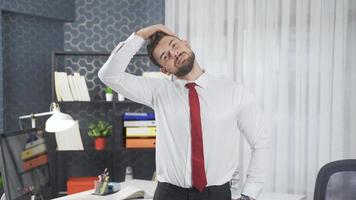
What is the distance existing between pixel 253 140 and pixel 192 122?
300 mm

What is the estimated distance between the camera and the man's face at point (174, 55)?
2.03 metres

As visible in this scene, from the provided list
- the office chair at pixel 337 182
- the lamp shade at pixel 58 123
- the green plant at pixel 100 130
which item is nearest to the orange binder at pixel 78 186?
the green plant at pixel 100 130

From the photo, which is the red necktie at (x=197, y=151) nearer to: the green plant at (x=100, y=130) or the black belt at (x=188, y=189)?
the black belt at (x=188, y=189)

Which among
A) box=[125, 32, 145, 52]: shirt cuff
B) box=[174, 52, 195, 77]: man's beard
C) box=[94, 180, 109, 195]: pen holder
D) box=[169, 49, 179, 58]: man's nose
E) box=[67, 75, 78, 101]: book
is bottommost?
box=[94, 180, 109, 195]: pen holder

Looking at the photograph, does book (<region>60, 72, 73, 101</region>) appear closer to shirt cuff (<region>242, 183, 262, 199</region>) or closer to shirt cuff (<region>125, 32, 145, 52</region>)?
shirt cuff (<region>125, 32, 145, 52</region>)

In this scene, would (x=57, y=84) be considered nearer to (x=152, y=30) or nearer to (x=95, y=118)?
(x=95, y=118)

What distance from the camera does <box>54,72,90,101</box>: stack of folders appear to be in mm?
4176

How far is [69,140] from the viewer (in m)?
4.25

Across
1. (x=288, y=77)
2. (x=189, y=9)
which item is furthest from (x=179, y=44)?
(x=189, y=9)

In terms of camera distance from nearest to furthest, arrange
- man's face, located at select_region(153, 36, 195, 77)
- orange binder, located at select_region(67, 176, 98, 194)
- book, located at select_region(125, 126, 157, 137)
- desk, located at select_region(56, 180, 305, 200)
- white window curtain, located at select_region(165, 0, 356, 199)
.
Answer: man's face, located at select_region(153, 36, 195, 77)
desk, located at select_region(56, 180, 305, 200)
white window curtain, located at select_region(165, 0, 356, 199)
orange binder, located at select_region(67, 176, 98, 194)
book, located at select_region(125, 126, 157, 137)

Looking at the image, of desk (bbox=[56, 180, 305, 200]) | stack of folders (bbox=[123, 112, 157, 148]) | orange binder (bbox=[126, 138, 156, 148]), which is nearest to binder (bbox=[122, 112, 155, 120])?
stack of folders (bbox=[123, 112, 157, 148])

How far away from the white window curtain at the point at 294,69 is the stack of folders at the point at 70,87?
1062 mm

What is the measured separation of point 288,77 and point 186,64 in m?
1.98

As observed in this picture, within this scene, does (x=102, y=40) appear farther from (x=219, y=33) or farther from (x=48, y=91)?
(x=219, y=33)
